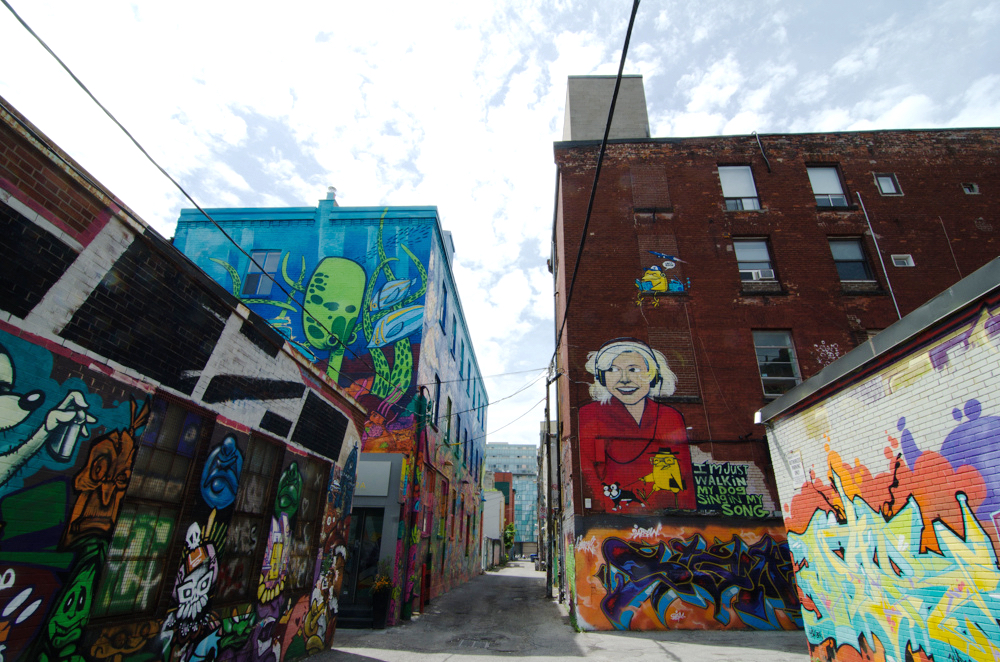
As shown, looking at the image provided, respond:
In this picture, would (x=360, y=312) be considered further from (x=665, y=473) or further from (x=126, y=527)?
(x=126, y=527)

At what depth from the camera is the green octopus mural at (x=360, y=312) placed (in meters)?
13.5

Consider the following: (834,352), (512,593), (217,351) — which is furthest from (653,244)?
(512,593)

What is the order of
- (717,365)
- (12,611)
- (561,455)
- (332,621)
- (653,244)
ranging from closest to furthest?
(12,611) → (332,621) → (717,365) → (653,244) → (561,455)

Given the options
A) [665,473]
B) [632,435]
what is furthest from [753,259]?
[665,473]

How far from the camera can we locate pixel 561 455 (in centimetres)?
1588

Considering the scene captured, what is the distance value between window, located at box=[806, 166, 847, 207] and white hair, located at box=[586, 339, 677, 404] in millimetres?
7698

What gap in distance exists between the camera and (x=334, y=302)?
14.5 meters

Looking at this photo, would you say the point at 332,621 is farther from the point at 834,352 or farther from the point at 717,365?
the point at 834,352

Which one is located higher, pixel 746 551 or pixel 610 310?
pixel 610 310

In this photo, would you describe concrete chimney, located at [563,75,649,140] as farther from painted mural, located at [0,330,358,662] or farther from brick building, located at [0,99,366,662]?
painted mural, located at [0,330,358,662]

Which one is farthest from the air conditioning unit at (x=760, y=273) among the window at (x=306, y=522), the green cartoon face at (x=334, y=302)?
the window at (x=306, y=522)

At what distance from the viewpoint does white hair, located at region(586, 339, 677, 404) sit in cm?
1293

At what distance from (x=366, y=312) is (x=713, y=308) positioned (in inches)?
390

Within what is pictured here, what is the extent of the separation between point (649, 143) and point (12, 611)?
679 inches
